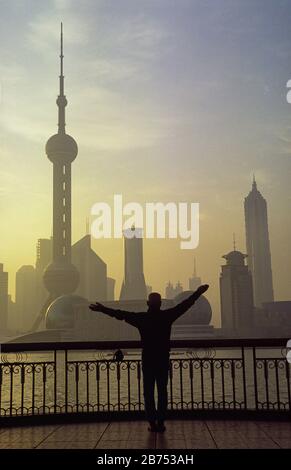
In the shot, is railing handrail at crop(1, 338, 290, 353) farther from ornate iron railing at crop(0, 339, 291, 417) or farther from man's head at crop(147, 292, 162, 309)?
man's head at crop(147, 292, 162, 309)

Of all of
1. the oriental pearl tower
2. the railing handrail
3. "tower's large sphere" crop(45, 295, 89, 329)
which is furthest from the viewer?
the oriental pearl tower

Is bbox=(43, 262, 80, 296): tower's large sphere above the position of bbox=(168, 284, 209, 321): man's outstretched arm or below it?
above

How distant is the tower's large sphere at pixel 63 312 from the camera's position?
549ft

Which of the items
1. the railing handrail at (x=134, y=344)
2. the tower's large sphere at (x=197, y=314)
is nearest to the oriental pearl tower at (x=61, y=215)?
the tower's large sphere at (x=197, y=314)

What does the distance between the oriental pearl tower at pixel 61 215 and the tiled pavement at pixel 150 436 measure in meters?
174

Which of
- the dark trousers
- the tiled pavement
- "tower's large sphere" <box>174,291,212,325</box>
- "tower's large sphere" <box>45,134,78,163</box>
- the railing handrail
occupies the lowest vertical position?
A: "tower's large sphere" <box>174,291,212,325</box>

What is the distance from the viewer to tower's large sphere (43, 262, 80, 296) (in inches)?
7200

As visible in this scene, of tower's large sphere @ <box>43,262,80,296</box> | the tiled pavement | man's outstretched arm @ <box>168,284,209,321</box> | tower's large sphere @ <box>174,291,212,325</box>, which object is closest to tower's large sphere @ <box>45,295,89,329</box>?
tower's large sphere @ <box>43,262,80,296</box>

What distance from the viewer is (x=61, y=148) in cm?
18712

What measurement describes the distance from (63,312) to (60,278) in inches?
682

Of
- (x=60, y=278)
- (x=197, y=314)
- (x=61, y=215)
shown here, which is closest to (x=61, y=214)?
(x=61, y=215)

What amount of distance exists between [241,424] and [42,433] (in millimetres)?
3642

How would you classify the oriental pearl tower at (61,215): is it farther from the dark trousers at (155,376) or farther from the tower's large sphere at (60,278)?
the dark trousers at (155,376)
